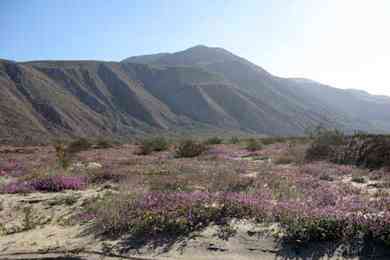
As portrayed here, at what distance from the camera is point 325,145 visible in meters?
20.7

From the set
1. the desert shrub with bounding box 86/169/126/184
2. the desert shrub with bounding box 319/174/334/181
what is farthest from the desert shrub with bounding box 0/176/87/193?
the desert shrub with bounding box 319/174/334/181

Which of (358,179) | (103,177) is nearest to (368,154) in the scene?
(358,179)

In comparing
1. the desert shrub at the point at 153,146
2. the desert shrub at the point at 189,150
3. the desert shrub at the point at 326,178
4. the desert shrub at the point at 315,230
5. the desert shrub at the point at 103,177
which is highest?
the desert shrub at the point at 315,230

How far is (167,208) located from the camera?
8.01m

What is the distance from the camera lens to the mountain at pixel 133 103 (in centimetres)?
8681

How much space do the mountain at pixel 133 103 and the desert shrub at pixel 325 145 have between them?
61.4 m

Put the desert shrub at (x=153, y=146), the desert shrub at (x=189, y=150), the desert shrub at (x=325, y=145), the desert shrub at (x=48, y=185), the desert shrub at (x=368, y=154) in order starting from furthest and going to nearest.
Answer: the desert shrub at (x=153, y=146) → the desert shrub at (x=189, y=150) → the desert shrub at (x=325, y=145) → the desert shrub at (x=368, y=154) → the desert shrub at (x=48, y=185)

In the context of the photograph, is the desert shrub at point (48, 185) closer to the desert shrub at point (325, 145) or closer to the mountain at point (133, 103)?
the desert shrub at point (325, 145)

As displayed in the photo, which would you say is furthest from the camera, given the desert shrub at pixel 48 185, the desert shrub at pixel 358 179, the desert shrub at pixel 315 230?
the desert shrub at pixel 358 179

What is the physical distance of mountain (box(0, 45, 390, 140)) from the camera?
8681 centimetres

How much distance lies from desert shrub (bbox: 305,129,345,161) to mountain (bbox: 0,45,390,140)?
61.4 metres

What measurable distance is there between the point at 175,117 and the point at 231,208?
10930 centimetres

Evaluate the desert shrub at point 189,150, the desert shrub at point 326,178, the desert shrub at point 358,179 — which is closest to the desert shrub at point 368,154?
the desert shrub at point 358,179

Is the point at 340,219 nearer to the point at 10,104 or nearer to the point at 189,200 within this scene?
the point at 189,200
